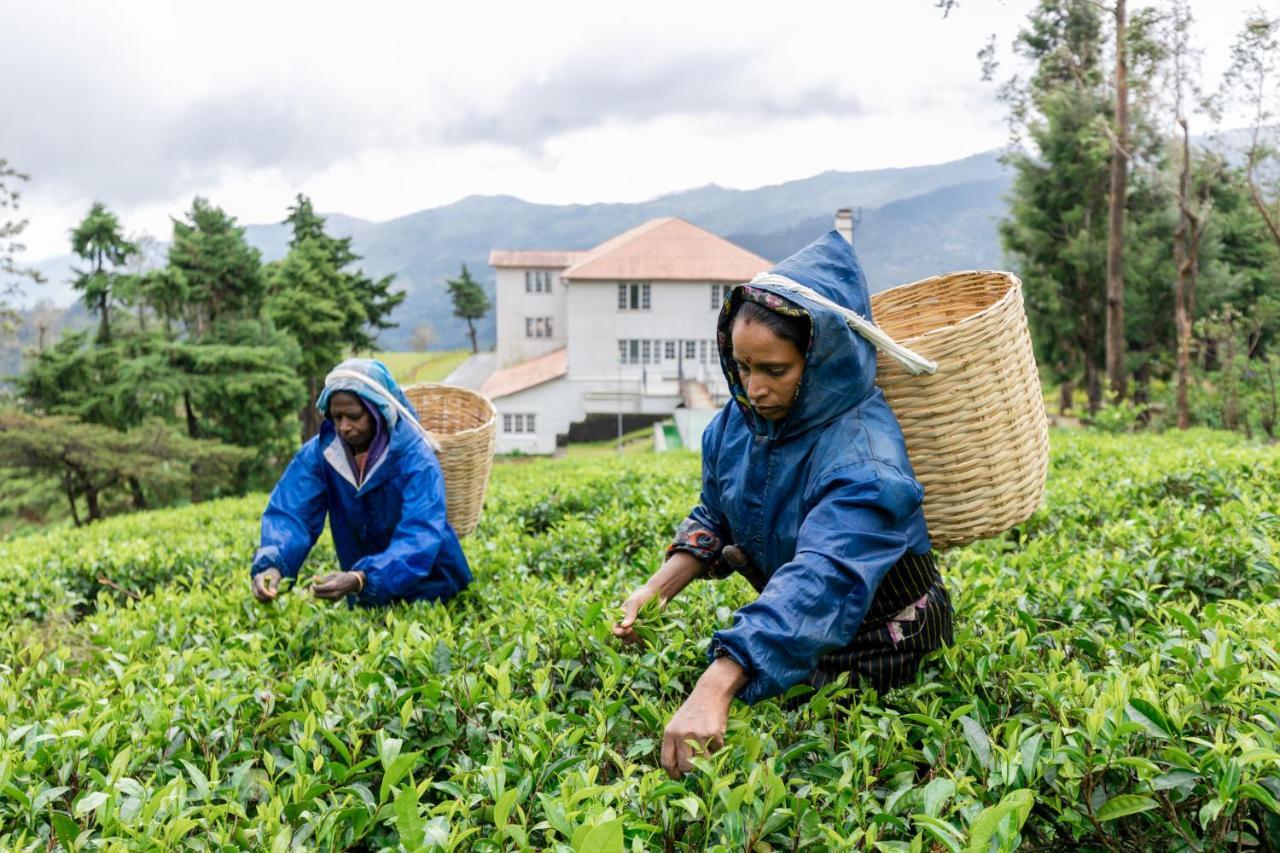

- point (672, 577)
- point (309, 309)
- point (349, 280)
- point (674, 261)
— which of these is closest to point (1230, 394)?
point (672, 577)

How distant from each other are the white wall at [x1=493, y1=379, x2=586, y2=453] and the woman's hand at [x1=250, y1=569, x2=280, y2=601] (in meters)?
31.6

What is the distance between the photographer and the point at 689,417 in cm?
2694

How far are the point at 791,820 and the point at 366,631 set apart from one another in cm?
192

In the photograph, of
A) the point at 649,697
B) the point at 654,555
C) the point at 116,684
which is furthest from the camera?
the point at 654,555

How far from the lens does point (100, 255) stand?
24328 millimetres

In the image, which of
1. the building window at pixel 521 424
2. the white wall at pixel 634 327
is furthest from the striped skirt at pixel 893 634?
the building window at pixel 521 424

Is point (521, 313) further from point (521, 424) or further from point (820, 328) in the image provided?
point (820, 328)

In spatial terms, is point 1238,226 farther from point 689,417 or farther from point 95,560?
point 95,560

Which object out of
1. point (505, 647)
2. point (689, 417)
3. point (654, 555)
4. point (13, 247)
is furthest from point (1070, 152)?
point (13, 247)

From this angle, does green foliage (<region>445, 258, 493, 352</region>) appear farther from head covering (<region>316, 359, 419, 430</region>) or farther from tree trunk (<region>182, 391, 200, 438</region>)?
head covering (<region>316, 359, 419, 430</region>)

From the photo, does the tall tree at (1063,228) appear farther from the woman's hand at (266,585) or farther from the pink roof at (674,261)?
the woman's hand at (266,585)

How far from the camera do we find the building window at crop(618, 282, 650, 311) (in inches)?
1380

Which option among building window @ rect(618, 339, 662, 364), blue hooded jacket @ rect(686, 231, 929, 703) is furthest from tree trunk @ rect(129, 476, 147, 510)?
blue hooded jacket @ rect(686, 231, 929, 703)

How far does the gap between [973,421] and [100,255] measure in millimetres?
26944
